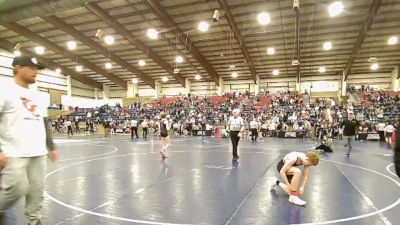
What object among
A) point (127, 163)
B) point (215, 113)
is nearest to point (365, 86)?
point (215, 113)

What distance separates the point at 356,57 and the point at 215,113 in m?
16.5

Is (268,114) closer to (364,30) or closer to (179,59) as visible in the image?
(364,30)

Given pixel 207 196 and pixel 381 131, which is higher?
pixel 381 131

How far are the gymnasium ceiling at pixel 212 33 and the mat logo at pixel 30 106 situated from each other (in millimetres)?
16363

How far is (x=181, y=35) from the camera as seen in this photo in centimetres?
2805

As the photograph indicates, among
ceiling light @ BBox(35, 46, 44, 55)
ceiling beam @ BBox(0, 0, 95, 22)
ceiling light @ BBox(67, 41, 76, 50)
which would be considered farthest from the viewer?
ceiling light @ BBox(35, 46, 44, 55)

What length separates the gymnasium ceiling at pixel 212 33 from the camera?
2285cm

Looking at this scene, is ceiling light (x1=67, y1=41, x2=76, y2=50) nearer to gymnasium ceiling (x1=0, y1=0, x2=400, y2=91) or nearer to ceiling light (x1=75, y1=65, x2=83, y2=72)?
gymnasium ceiling (x1=0, y1=0, x2=400, y2=91)

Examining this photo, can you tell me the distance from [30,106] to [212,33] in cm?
2627

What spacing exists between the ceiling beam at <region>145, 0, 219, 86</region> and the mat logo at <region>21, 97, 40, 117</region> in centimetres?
2064

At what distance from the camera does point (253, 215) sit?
4477 mm

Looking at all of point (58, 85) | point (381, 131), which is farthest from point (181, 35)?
point (58, 85)

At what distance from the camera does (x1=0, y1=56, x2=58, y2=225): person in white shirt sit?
2.91 m

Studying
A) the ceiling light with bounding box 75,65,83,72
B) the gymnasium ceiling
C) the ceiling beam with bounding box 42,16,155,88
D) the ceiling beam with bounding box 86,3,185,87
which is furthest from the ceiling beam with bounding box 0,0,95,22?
the ceiling light with bounding box 75,65,83,72
